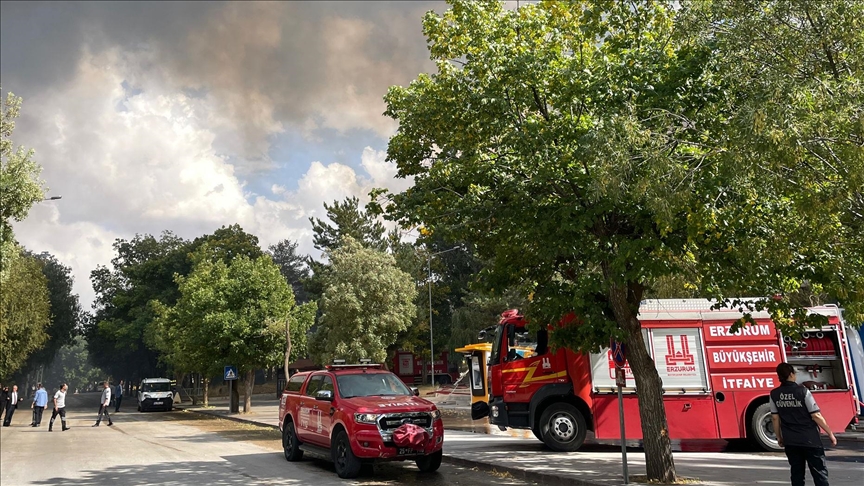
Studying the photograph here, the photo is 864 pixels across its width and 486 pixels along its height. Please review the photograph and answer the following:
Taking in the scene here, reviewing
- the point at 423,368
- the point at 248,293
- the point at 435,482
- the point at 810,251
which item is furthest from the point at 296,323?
the point at 423,368

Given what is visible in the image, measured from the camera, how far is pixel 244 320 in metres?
30.5

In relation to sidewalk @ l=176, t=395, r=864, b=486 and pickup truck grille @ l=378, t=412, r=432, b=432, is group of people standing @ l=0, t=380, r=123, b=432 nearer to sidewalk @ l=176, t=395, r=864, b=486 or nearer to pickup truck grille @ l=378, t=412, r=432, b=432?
sidewalk @ l=176, t=395, r=864, b=486

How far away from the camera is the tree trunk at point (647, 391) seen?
1001 centimetres

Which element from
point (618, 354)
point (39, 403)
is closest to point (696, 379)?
point (618, 354)

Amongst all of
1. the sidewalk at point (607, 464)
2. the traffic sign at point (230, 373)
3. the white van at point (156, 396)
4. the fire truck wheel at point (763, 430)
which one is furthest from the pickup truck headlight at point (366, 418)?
the white van at point (156, 396)

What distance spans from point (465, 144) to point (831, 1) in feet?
18.8

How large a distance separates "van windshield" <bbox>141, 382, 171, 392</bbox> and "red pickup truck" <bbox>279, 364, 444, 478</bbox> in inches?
1187

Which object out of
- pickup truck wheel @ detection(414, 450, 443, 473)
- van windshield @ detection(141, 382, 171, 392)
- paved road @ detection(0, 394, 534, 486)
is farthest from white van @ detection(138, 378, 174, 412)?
pickup truck wheel @ detection(414, 450, 443, 473)

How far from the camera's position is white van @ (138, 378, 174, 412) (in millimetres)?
39562

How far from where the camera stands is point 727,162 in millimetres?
7730

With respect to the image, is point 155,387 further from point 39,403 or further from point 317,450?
point 317,450

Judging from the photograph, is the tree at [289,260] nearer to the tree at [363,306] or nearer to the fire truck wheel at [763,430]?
the tree at [363,306]

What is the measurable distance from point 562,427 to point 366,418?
5410mm

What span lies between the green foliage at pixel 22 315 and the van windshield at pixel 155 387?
8.80 metres
